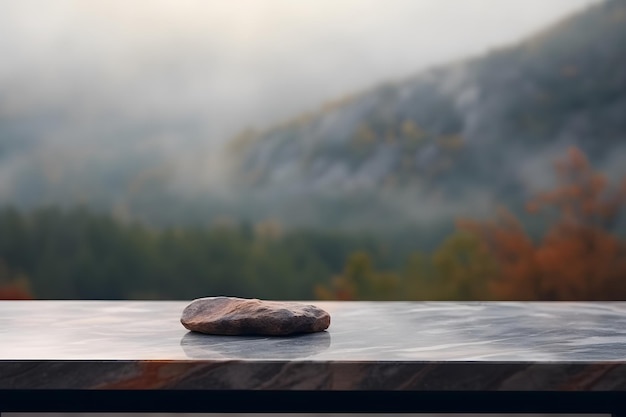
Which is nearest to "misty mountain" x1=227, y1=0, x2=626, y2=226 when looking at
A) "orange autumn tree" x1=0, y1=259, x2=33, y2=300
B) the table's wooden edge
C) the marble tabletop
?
"orange autumn tree" x1=0, y1=259, x2=33, y2=300

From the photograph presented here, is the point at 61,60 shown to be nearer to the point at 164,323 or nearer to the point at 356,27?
the point at 356,27

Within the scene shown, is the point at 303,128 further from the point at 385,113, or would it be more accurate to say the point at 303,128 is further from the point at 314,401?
the point at 314,401

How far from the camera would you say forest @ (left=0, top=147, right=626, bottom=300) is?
14.4 ft

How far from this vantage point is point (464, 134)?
4.54 metres

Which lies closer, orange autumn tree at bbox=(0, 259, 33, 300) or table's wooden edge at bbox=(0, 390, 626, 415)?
table's wooden edge at bbox=(0, 390, 626, 415)

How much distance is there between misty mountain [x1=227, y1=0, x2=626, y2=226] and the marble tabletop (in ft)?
10.3

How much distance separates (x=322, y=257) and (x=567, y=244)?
1401 millimetres

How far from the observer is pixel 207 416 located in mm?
2602

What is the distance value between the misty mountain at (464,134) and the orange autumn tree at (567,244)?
0.09 m

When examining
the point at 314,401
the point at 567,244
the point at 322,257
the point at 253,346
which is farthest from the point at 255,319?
the point at 567,244

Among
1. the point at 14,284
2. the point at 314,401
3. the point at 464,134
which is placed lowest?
the point at 14,284

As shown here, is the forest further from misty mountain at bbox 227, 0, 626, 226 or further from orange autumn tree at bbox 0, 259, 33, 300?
misty mountain at bbox 227, 0, 626, 226

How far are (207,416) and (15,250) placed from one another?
229cm

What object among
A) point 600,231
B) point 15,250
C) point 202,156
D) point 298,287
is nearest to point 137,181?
point 202,156
